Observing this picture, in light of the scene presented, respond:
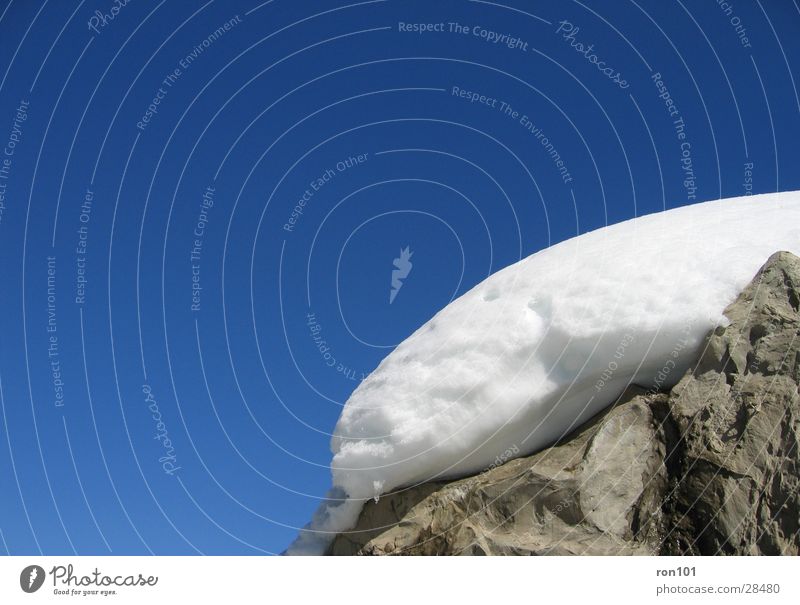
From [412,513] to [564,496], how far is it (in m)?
1.47

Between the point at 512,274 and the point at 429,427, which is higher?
the point at 512,274

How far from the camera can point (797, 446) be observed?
17.8 ft

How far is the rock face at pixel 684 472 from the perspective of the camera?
5.46m
